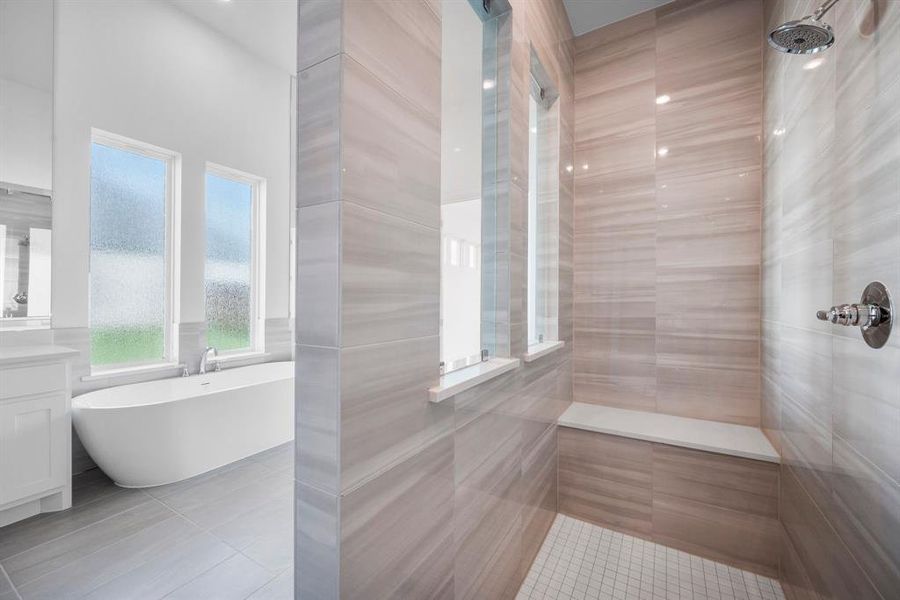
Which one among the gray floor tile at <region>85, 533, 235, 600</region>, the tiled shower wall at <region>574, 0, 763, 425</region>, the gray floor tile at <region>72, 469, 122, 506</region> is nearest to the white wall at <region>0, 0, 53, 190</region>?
the gray floor tile at <region>72, 469, 122, 506</region>

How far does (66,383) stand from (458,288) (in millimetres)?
2343

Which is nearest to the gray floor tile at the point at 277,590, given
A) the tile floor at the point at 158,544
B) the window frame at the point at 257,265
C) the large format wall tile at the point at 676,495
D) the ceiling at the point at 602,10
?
the tile floor at the point at 158,544

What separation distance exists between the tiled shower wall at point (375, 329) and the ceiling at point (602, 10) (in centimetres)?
191

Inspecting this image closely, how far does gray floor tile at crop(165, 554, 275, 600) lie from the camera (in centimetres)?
154

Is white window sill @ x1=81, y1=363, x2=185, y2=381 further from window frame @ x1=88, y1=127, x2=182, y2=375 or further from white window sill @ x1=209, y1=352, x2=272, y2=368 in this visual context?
white window sill @ x1=209, y1=352, x2=272, y2=368

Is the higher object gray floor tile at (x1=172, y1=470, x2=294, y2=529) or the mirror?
the mirror

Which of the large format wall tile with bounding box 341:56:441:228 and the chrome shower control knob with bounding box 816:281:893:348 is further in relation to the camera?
the chrome shower control knob with bounding box 816:281:893:348

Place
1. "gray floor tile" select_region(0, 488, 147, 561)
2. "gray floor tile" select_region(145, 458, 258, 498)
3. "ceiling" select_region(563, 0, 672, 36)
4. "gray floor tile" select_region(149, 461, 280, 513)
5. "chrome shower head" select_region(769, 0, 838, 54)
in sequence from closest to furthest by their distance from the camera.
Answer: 1. "chrome shower head" select_region(769, 0, 838, 54)
2. "gray floor tile" select_region(0, 488, 147, 561)
3. "gray floor tile" select_region(149, 461, 280, 513)
4. "gray floor tile" select_region(145, 458, 258, 498)
5. "ceiling" select_region(563, 0, 672, 36)

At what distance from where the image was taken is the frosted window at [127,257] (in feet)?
8.92

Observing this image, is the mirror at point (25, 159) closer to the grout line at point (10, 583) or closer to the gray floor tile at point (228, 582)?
the grout line at point (10, 583)

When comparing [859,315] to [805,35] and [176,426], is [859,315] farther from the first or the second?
[176,426]

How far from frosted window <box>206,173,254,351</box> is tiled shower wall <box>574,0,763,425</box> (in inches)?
119

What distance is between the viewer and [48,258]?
94.2 inches

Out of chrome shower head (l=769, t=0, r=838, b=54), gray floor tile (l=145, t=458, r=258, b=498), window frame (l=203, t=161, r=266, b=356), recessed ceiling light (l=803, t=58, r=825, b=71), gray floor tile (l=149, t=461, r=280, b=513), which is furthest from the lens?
window frame (l=203, t=161, r=266, b=356)
